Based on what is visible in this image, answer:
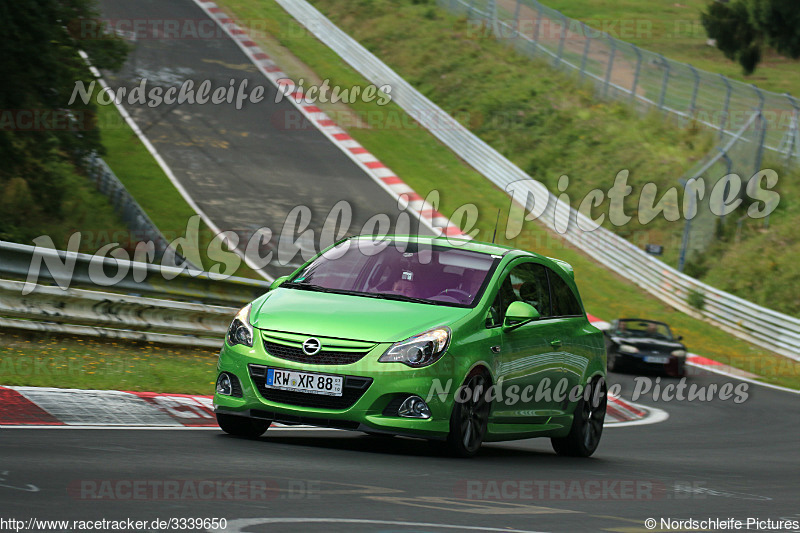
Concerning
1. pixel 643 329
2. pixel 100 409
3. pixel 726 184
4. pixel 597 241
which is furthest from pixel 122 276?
pixel 726 184

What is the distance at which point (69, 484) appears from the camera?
5.97 meters

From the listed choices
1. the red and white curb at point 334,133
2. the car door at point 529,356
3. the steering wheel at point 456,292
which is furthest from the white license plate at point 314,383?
the red and white curb at point 334,133

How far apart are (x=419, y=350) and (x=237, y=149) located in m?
24.7

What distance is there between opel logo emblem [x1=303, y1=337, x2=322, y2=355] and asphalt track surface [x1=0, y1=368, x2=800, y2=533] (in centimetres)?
68

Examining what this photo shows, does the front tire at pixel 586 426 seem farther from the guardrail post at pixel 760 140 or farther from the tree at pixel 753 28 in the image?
the tree at pixel 753 28

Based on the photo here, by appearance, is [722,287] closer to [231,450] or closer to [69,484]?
[231,450]

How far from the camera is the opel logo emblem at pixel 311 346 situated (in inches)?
320

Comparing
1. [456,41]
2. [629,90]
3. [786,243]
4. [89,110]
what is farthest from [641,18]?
[89,110]

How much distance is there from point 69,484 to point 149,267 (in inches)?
287

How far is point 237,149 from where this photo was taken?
32.2m

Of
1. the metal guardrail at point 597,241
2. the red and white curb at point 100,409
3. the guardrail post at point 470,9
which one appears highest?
the red and white curb at point 100,409

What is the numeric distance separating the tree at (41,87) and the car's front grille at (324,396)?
10.1 meters

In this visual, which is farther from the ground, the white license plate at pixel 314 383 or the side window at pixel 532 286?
the side window at pixel 532 286

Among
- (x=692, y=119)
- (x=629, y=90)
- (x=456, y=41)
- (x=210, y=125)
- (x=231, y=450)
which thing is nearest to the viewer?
(x=231, y=450)
